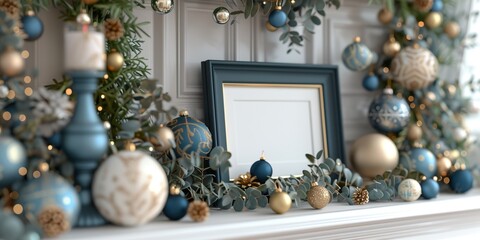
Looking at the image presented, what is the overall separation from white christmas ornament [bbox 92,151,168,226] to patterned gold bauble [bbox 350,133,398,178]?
0.77 meters

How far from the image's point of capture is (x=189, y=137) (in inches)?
57.6

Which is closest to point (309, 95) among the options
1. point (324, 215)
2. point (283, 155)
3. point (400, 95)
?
point (283, 155)

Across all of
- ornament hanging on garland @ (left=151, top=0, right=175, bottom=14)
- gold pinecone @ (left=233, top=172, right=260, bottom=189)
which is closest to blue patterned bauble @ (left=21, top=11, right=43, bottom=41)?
ornament hanging on garland @ (left=151, top=0, right=175, bottom=14)

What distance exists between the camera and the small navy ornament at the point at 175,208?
4.24 feet

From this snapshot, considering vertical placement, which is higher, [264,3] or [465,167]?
[264,3]

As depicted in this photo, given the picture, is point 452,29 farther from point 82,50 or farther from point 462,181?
point 82,50

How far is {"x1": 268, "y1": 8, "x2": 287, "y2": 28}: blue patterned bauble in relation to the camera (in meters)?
1.65

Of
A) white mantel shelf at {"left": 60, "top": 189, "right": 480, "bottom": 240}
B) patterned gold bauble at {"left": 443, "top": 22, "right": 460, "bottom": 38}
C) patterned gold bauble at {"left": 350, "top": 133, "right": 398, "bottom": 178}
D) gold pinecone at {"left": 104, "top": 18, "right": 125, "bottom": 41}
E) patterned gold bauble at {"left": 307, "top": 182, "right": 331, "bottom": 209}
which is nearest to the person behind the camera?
white mantel shelf at {"left": 60, "top": 189, "right": 480, "bottom": 240}

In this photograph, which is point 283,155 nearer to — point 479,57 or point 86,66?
point 86,66

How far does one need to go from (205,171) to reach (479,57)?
3.84 feet

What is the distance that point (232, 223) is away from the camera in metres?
1.27

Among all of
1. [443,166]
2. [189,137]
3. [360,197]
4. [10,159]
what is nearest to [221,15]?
[189,137]

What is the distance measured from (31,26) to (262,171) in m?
0.65

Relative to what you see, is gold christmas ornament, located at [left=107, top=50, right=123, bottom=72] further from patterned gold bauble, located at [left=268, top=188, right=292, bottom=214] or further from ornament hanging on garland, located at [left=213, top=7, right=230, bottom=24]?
patterned gold bauble, located at [left=268, top=188, right=292, bottom=214]
